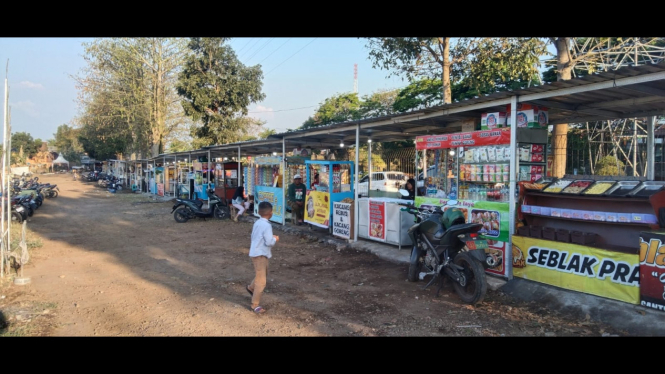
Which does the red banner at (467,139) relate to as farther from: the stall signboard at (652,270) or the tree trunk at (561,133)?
the tree trunk at (561,133)

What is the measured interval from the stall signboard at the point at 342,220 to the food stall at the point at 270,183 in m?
2.98

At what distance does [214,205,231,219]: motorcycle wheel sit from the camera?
14758 mm

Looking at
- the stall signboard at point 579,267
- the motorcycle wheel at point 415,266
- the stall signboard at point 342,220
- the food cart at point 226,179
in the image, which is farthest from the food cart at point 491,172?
the food cart at point 226,179

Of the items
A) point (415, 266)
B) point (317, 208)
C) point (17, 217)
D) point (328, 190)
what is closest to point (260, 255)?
point (415, 266)

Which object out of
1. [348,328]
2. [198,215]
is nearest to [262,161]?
[198,215]

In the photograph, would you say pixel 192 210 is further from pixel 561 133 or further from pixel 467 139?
pixel 561 133

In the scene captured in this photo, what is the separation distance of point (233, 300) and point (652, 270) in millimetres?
4990

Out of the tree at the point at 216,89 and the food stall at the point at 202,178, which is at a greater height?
the tree at the point at 216,89

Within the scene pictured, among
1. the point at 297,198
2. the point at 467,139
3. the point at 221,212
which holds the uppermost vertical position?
the point at 467,139

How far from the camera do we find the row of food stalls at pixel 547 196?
15.4 feet

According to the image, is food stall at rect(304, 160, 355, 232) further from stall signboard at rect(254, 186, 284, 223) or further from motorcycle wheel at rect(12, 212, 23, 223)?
motorcycle wheel at rect(12, 212, 23, 223)

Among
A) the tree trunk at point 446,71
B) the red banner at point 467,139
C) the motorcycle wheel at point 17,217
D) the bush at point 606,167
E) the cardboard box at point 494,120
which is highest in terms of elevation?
the tree trunk at point 446,71

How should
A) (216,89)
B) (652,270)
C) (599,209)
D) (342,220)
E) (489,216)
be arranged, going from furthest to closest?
(216,89), (342,220), (489,216), (599,209), (652,270)

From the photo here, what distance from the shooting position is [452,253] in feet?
18.6
